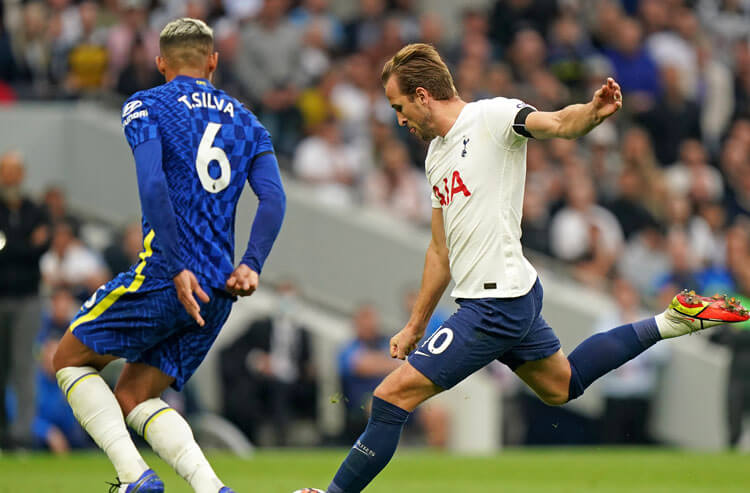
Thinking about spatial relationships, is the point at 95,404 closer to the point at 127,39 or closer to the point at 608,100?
the point at 608,100

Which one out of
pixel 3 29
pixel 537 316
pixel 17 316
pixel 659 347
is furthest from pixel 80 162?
pixel 537 316

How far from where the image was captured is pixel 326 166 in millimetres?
16828

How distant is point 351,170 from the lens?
1695 cm

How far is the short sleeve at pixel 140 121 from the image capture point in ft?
21.8

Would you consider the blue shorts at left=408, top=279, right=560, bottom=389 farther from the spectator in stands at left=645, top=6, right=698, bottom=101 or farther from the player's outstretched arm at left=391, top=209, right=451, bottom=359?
the spectator in stands at left=645, top=6, right=698, bottom=101

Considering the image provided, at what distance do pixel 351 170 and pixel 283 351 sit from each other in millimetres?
2897

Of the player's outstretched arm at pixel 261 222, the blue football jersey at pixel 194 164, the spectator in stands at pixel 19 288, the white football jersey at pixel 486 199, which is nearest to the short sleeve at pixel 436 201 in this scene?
the white football jersey at pixel 486 199

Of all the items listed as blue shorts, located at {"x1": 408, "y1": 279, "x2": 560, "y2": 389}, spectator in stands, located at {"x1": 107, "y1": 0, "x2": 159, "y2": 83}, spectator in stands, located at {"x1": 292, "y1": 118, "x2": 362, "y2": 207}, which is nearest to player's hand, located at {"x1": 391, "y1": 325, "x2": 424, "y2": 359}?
blue shorts, located at {"x1": 408, "y1": 279, "x2": 560, "y2": 389}

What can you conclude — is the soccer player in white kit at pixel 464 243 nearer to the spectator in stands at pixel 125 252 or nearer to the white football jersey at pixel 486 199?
the white football jersey at pixel 486 199

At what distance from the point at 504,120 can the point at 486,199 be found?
15.9 inches

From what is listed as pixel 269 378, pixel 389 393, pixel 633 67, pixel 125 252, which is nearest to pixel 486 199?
pixel 389 393

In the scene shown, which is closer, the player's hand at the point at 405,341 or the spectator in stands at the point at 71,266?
the player's hand at the point at 405,341

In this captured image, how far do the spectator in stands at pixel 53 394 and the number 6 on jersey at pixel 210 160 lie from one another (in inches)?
294

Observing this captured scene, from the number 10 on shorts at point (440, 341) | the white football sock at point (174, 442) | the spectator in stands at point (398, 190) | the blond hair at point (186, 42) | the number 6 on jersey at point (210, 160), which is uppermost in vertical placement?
the blond hair at point (186, 42)
